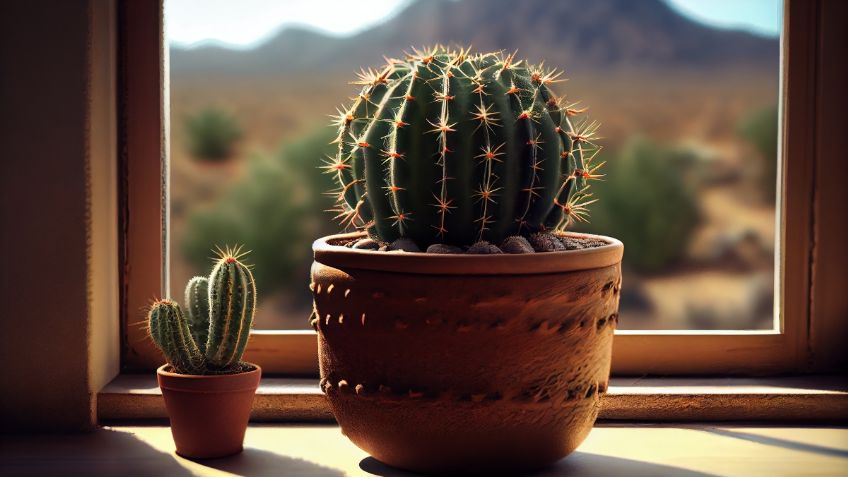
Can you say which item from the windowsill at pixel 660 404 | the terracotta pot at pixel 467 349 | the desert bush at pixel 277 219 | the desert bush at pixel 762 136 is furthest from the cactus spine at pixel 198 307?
the desert bush at pixel 762 136

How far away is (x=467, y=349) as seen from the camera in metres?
1.20

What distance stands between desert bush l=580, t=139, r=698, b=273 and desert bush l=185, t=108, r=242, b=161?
2.13 meters

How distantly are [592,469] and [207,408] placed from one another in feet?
2.15

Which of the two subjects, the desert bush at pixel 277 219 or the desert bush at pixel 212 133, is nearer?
the desert bush at pixel 277 219

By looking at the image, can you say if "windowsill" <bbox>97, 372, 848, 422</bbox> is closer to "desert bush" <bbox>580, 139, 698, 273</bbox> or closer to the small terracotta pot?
the small terracotta pot

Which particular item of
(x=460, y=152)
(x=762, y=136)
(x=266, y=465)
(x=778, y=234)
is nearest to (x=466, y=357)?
(x=460, y=152)

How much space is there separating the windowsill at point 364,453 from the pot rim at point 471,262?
357mm

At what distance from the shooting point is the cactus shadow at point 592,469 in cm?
135

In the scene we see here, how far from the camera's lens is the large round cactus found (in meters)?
1.26

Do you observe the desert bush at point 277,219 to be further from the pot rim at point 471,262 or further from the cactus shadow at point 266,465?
the pot rim at point 471,262

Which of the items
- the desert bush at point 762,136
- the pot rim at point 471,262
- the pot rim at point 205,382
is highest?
the desert bush at point 762,136

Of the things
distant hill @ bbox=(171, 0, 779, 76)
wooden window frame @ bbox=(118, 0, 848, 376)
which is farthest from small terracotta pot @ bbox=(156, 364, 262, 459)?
distant hill @ bbox=(171, 0, 779, 76)

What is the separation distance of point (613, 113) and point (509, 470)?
3522 millimetres

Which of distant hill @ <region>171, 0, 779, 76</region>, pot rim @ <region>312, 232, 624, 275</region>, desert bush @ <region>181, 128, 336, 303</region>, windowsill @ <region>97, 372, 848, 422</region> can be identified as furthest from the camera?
distant hill @ <region>171, 0, 779, 76</region>
